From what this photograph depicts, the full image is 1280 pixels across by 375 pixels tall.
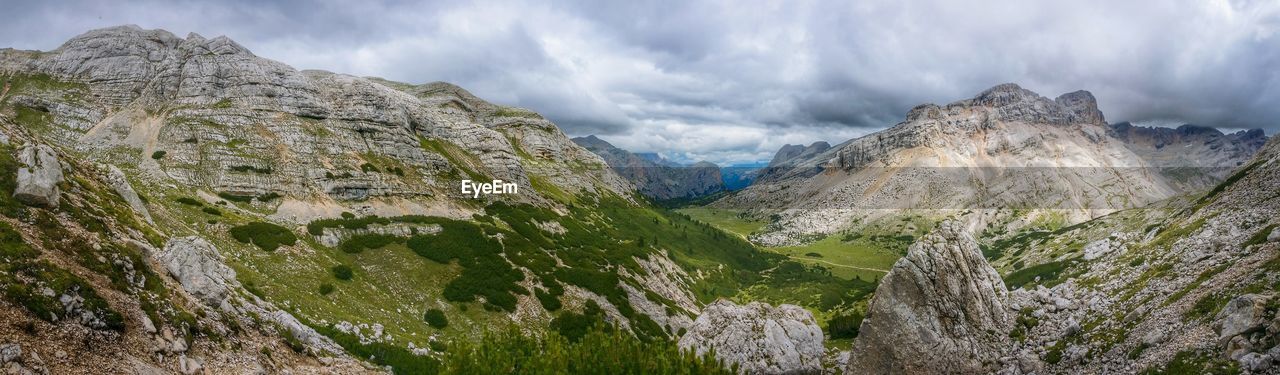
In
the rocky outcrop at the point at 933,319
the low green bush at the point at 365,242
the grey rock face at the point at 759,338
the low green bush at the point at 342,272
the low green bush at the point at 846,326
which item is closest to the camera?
the rocky outcrop at the point at 933,319

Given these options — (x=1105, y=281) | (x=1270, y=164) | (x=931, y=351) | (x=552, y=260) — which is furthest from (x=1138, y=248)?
(x=552, y=260)

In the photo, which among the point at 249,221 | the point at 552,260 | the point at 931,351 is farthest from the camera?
the point at 552,260

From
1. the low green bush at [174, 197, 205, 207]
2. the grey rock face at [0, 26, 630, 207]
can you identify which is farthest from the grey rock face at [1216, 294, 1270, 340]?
the grey rock face at [0, 26, 630, 207]

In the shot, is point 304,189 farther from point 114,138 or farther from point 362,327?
point 362,327

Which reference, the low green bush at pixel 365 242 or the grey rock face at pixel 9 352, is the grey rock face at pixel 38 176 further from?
the low green bush at pixel 365 242

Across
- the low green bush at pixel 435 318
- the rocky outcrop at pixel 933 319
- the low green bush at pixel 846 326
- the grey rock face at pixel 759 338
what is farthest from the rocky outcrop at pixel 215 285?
the low green bush at pixel 846 326

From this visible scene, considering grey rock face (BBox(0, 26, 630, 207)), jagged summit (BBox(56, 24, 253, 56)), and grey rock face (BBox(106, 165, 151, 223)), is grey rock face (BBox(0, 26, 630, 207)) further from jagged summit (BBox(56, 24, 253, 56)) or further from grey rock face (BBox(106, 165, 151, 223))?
grey rock face (BBox(106, 165, 151, 223))
